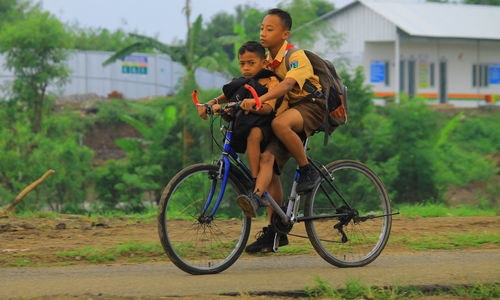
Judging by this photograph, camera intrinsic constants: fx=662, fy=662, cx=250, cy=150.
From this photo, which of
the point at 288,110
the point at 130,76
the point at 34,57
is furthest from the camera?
the point at 130,76

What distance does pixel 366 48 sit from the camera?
3303 cm

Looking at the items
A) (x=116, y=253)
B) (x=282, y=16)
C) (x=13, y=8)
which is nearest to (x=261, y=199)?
(x=282, y=16)

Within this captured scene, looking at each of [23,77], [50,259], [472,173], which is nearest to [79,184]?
[23,77]

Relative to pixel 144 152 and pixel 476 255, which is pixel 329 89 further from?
pixel 144 152

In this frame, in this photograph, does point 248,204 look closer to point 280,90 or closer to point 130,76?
point 280,90

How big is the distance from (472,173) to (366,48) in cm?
1187

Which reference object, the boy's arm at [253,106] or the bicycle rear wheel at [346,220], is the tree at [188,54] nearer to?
the bicycle rear wheel at [346,220]

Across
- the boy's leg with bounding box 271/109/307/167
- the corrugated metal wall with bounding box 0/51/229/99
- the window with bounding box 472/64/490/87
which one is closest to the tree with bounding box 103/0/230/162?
the boy's leg with bounding box 271/109/307/167

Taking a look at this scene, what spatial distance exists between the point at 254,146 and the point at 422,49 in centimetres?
3096

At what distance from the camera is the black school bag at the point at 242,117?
4695 millimetres

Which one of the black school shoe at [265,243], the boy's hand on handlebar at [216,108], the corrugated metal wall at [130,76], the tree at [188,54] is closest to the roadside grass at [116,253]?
the black school shoe at [265,243]

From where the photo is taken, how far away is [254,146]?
4734 mm

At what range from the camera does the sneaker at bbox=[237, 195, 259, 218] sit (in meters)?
4.57

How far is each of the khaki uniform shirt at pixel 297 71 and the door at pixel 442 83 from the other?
103 feet
